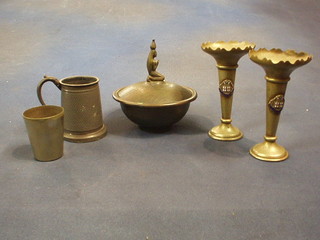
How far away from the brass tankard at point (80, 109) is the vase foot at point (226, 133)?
0.47 meters

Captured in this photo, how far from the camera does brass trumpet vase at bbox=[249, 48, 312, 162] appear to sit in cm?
126

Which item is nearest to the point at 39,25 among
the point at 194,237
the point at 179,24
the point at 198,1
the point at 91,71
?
A: the point at 91,71

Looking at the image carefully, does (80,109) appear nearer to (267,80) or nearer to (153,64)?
(153,64)

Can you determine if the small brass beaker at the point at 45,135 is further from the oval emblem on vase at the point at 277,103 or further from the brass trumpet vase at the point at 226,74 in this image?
the oval emblem on vase at the point at 277,103

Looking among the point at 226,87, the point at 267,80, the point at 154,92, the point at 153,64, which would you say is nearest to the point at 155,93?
the point at 154,92

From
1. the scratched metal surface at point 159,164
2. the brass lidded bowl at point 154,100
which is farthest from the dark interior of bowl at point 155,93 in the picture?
the scratched metal surface at point 159,164

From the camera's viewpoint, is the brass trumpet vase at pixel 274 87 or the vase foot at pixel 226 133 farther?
the vase foot at pixel 226 133

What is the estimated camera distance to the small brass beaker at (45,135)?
1.35 metres

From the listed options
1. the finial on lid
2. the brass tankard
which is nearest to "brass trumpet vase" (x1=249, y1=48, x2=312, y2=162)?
the finial on lid

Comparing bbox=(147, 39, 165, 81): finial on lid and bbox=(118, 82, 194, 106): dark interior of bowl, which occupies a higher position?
bbox=(147, 39, 165, 81): finial on lid

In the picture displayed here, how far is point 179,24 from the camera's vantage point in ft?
10.8

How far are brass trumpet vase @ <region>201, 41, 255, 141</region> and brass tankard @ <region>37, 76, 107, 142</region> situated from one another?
0.47 meters

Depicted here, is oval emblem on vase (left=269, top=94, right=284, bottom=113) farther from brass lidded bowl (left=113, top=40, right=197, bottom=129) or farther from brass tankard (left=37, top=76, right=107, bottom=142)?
brass tankard (left=37, top=76, right=107, bottom=142)

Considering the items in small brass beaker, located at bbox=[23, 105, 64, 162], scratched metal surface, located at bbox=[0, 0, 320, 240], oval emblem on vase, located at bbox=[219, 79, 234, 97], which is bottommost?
scratched metal surface, located at bbox=[0, 0, 320, 240]
